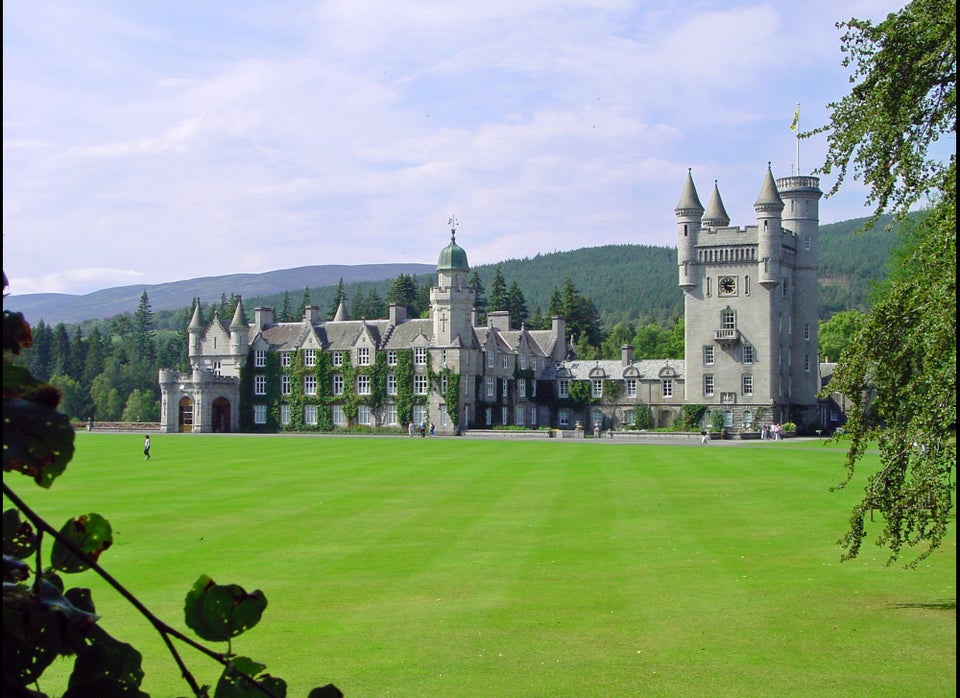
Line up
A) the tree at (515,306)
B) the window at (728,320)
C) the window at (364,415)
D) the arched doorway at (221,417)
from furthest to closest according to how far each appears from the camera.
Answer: the tree at (515,306) < the arched doorway at (221,417) < the window at (364,415) < the window at (728,320)

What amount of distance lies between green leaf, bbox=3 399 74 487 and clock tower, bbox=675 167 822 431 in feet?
254

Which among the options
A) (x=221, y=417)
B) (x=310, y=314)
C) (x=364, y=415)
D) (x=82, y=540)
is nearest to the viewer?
(x=82, y=540)

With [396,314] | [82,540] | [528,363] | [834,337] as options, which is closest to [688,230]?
[528,363]

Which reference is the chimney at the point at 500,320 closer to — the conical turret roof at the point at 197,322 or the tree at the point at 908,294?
the conical turret roof at the point at 197,322

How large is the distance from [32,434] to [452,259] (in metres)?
79.5

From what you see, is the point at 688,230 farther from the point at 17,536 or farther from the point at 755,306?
the point at 17,536

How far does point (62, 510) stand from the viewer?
2483cm

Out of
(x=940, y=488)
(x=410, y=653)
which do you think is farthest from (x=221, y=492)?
(x=940, y=488)

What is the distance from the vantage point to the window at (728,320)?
260ft

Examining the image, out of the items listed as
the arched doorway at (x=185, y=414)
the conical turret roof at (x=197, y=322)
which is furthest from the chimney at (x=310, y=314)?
the arched doorway at (x=185, y=414)

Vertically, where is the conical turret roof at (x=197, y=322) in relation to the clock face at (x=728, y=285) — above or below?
below

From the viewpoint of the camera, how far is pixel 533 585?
1642 centimetres

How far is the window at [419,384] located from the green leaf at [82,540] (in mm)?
79632

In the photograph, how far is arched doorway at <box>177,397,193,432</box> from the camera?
281 feet
